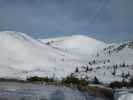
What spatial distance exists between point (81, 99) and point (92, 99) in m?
3.64

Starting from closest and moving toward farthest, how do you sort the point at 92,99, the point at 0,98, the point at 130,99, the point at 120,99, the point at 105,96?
the point at 130,99 < the point at 120,99 < the point at 0,98 < the point at 92,99 < the point at 105,96

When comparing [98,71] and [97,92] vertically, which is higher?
[98,71]

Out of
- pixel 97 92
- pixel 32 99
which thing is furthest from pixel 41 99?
pixel 97 92

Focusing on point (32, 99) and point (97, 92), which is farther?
point (97, 92)

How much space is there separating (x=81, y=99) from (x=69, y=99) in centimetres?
143

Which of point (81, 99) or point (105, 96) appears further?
point (105, 96)

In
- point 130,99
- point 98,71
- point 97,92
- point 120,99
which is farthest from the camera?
point 98,71

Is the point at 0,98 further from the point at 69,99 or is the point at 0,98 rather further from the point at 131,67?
the point at 131,67

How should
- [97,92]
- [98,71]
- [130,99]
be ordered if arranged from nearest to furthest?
[130,99] < [97,92] < [98,71]

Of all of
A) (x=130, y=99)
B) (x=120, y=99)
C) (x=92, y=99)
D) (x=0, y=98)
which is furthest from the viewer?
(x=92, y=99)

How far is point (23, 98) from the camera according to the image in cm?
4659

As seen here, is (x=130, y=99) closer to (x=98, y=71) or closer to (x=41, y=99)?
(x=41, y=99)

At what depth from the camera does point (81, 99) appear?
46.9 meters

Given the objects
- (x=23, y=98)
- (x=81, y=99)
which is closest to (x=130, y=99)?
(x=81, y=99)
